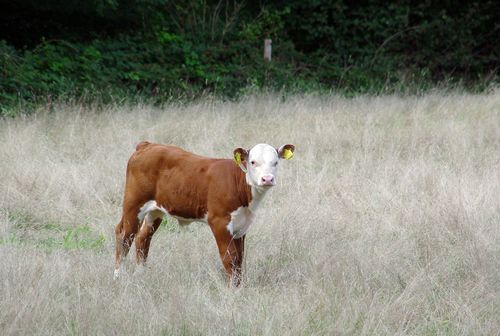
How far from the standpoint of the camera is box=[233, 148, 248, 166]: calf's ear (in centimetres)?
491

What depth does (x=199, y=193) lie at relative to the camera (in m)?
5.19

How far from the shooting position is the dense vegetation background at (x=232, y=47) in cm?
1380

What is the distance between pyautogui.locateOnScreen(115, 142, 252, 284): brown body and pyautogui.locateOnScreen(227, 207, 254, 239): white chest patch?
25 millimetres

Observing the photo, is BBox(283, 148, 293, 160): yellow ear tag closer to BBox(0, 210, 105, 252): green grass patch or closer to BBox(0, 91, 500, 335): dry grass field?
BBox(0, 91, 500, 335): dry grass field

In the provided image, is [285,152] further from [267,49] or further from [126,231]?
[267,49]

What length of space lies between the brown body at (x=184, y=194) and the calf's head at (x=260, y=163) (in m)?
0.13

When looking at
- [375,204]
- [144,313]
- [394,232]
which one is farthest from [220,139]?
[144,313]

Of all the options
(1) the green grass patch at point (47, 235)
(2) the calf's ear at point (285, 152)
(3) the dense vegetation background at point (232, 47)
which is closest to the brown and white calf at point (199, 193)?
(2) the calf's ear at point (285, 152)

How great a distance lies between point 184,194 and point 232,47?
11.5 meters

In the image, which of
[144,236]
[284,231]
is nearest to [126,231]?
[144,236]

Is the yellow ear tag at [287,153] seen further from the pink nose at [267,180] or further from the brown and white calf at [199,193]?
the pink nose at [267,180]

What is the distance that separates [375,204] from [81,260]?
2.80m

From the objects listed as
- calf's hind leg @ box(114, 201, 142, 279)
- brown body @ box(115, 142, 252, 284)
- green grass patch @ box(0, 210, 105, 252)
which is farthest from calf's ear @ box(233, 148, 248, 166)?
green grass patch @ box(0, 210, 105, 252)

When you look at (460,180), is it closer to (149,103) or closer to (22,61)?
(149,103)
